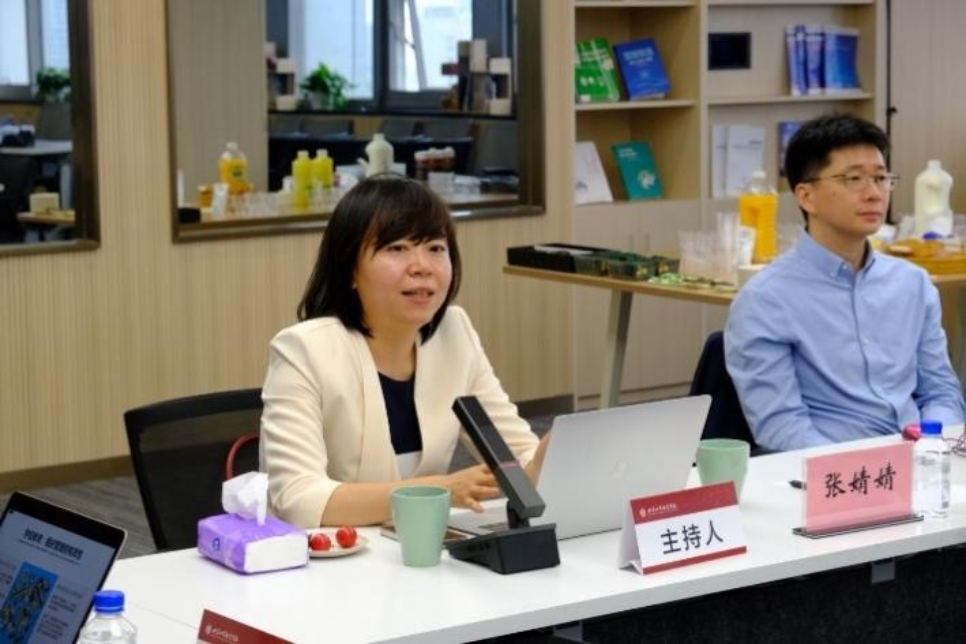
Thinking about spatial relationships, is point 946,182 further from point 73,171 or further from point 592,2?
point 73,171

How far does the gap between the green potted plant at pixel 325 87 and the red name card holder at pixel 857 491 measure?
13.9 feet

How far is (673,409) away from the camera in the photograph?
8.91 feet

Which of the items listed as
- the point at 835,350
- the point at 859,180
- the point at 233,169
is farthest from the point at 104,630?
the point at 233,169

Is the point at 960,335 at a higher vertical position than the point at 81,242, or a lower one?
lower

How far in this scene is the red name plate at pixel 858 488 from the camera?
9.16 ft

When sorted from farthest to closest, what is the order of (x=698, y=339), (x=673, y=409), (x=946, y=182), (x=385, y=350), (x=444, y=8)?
(x=698, y=339) → (x=444, y=8) → (x=946, y=182) → (x=385, y=350) → (x=673, y=409)

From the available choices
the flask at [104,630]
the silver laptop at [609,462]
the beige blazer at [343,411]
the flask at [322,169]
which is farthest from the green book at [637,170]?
the flask at [104,630]

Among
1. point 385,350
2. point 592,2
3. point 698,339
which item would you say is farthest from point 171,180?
point 385,350

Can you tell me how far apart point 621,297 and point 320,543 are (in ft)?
10.8

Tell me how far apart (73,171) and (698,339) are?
2.93 meters

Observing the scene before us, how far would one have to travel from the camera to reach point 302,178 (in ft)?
22.2

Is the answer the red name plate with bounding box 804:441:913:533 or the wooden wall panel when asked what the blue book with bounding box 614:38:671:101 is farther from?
the red name plate with bounding box 804:441:913:533

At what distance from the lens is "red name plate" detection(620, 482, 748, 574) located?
2.60m

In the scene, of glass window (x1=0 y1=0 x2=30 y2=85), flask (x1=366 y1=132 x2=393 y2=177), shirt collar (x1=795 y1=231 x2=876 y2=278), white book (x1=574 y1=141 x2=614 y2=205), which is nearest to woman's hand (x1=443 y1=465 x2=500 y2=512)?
shirt collar (x1=795 y1=231 x2=876 y2=278)
